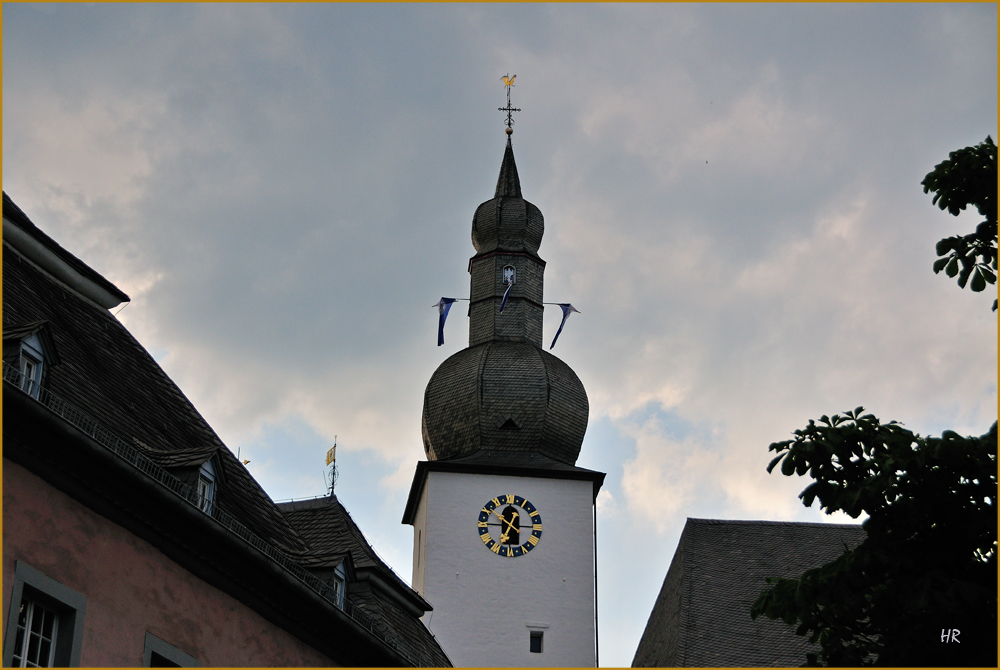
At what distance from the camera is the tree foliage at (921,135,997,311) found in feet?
49.6

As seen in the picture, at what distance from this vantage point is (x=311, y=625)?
19672 millimetres

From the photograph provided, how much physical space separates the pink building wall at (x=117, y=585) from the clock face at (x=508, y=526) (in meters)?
21.7

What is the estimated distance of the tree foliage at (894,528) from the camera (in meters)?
14.5

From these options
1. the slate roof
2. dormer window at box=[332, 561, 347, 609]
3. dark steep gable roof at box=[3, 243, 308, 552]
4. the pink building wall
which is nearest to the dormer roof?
Answer: dark steep gable roof at box=[3, 243, 308, 552]

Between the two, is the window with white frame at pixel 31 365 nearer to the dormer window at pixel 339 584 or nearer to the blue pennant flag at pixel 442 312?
the dormer window at pixel 339 584

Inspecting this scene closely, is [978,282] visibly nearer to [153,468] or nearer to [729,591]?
[153,468]

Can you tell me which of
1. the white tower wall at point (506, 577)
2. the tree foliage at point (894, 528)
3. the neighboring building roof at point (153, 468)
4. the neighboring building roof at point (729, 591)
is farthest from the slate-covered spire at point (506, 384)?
the tree foliage at point (894, 528)

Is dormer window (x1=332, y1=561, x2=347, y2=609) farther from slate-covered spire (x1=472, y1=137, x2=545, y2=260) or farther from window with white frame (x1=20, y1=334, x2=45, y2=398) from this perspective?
slate-covered spire (x1=472, y1=137, x2=545, y2=260)

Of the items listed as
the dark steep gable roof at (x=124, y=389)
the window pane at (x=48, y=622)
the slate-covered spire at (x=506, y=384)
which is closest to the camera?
the window pane at (x=48, y=622)

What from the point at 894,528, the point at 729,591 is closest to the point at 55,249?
the point at 894,528

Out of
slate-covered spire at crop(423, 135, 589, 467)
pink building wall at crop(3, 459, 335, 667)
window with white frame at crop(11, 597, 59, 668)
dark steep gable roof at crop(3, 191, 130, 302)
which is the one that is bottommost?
window with white frame at crop(11, 597, 59, 668)

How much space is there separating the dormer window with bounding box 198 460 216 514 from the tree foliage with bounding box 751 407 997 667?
6335 mm

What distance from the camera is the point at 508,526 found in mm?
40500

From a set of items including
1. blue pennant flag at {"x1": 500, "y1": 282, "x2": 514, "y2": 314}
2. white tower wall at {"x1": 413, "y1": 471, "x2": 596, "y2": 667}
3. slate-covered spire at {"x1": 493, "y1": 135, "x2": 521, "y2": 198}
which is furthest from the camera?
slate-covered spire at {"x1": 493, "y1": 135, "x2": 521, "y2": 198}
